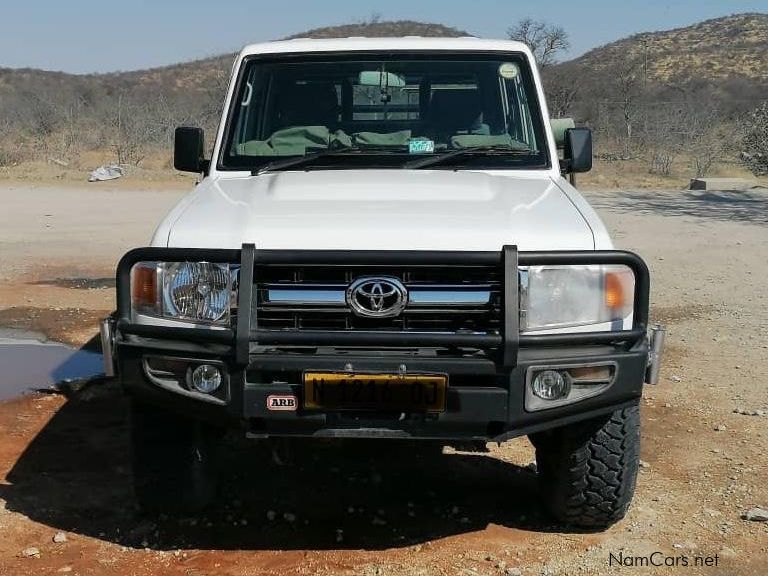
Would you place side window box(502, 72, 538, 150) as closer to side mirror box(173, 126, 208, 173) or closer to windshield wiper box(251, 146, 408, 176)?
windshield wiper box(251, 146, 408, 176)

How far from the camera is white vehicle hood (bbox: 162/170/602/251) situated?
324 cm

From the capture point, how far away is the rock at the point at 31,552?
354 cm

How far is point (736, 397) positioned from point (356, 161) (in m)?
2.82

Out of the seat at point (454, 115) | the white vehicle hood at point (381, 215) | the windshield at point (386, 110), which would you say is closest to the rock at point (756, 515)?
the white vehicle hood at point (381, 215)

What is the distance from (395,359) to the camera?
313cm

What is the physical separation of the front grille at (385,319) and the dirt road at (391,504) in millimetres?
907

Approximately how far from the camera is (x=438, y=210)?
3473 mm

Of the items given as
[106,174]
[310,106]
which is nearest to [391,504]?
[310,106]

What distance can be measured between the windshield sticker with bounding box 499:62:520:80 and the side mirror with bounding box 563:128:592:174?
38 centimetres

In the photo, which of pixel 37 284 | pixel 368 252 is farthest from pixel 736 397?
pixel 37 284

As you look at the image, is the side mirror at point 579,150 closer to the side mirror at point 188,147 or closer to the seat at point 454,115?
the seat at point 454,115

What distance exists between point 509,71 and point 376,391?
2.24 metres

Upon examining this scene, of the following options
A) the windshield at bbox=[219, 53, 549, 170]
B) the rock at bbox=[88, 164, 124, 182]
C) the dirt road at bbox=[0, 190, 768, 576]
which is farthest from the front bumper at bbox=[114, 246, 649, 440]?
the rock at bbox=[88, 164, 124, 182]

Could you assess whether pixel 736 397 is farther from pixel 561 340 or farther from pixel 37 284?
pixel 37 284
